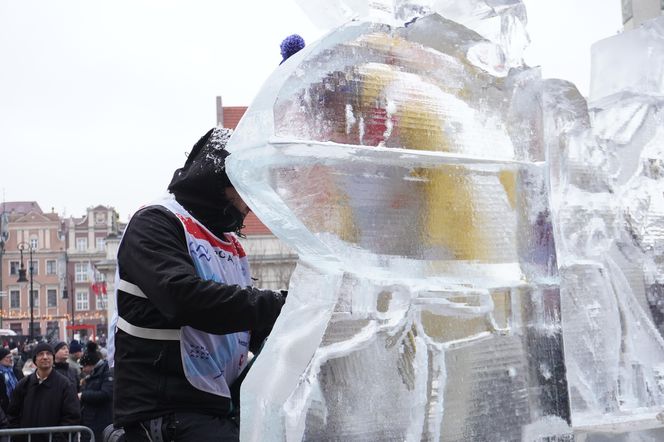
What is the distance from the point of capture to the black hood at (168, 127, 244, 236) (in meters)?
2.09

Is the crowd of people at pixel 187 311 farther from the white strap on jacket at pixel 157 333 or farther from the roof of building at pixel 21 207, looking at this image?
the roof of building at pixel 21 207

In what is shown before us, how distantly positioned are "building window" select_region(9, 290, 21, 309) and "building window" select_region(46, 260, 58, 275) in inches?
127

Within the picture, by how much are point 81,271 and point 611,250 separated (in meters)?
71.3

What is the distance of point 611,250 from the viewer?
194cm

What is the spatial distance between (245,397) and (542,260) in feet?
2.37

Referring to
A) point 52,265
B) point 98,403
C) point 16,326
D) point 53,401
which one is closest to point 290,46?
point 53,401

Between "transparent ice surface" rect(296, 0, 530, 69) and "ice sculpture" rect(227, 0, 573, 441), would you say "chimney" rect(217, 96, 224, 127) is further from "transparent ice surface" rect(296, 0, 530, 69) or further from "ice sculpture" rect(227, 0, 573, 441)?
"ice sculpture" rect(227, 0, 573, 441)

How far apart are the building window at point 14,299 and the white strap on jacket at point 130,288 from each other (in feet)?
237

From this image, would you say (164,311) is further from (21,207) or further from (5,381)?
(21,207)

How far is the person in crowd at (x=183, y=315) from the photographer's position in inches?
70.7

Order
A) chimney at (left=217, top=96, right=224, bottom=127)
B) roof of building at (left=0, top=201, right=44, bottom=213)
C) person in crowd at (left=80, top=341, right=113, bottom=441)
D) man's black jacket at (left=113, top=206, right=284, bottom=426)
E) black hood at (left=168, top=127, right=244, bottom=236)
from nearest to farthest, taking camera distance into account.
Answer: man's black jacket at (left=113, top=206, right=284, bottom=426)
black hood at (left=168, top=127, right=244, bottom=236)
person in crowd at (left=80, top=341, right=113, bottom=441)
chimney at (left=217, top=96, right=224, bottom=127)
roof of building at (left=0, top=201, right=44, bottom=213)

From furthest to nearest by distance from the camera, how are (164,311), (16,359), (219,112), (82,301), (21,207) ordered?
(21,207) < (82,301) < (219,112) < (16,359) < (164,311)

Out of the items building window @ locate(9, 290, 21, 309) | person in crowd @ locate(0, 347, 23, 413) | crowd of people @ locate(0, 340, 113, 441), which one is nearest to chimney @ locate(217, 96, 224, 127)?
person in crowd @ locate(0, 347, 23, 413)

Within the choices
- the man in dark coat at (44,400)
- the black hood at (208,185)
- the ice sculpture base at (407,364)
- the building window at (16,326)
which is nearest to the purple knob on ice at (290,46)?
the black hood at (208,185)
